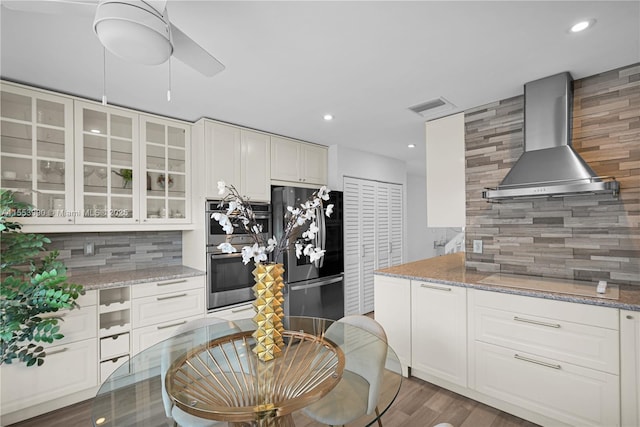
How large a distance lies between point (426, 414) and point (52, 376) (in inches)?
104

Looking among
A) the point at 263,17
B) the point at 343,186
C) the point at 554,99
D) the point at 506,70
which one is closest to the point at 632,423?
the point at 554,99

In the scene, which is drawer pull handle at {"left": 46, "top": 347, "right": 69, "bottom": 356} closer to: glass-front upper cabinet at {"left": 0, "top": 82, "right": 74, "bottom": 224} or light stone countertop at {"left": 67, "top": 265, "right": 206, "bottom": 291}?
light stone countertop at {"left": 67, "top": 265, "right": 206, "bottom": 291}

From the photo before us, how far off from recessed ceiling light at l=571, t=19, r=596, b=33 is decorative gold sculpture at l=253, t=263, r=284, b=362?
198 centimetres

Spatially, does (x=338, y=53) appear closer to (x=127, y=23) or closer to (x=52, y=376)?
(x=127, y=23)

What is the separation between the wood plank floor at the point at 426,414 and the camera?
2.00 m

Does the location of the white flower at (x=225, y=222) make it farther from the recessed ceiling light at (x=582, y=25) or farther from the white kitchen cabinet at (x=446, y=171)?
the white kitchen cabinet at (x=446, y=171)

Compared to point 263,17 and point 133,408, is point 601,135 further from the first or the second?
point 133,408

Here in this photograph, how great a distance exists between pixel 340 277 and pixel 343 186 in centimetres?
120

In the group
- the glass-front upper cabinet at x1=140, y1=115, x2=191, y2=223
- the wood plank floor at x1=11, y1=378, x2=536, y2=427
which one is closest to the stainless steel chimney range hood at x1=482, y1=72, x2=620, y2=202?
the wood plank floor at x1=11, y1=378, x2=536, y2=427

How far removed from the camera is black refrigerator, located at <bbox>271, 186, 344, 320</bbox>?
329 cm

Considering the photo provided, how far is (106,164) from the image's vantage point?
256cm

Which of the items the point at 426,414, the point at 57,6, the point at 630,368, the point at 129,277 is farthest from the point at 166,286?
the point at 630,368

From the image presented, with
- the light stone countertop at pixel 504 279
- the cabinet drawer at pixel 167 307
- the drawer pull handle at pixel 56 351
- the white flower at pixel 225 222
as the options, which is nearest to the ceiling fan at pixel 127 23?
the white flower at pixel 225 222

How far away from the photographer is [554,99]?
2.16m
